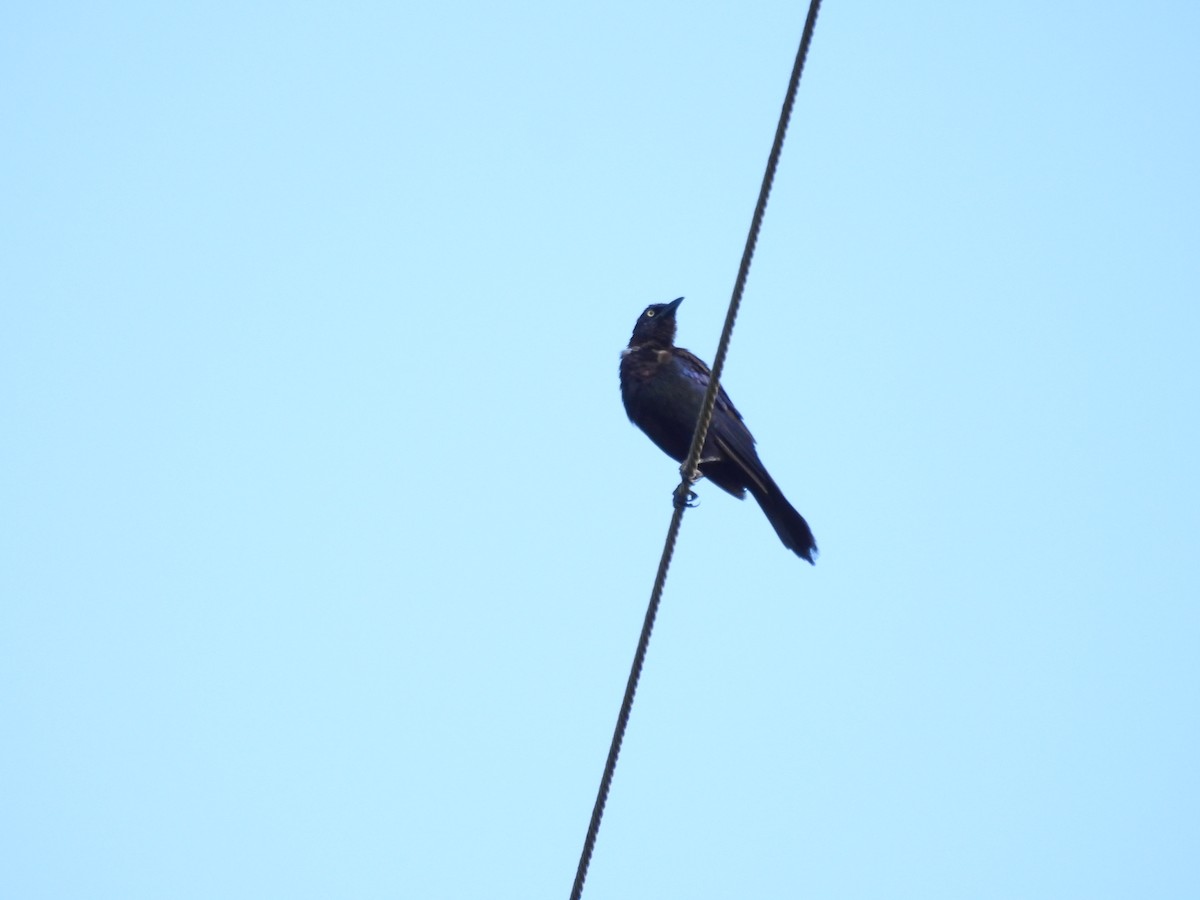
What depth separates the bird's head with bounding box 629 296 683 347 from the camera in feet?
27.0

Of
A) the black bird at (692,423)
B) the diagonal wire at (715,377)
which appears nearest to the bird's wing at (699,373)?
the black bird at (692,423)

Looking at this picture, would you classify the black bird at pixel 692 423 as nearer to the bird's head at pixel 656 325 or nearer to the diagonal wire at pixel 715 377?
the bird's head at pixel 656 325

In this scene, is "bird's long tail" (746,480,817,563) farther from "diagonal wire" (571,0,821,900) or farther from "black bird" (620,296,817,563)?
"diagonal wire" (571,0,821,900)

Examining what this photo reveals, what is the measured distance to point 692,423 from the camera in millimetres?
7438

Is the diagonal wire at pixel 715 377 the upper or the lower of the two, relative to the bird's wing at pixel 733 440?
lower

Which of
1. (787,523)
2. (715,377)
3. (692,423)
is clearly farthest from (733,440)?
(715,377)

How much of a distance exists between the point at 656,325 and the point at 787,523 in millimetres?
1719

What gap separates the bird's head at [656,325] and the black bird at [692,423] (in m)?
0.01

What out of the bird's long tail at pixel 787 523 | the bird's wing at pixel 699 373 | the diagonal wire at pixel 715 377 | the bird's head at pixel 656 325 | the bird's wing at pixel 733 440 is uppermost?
the bird's head at pixel 656 325

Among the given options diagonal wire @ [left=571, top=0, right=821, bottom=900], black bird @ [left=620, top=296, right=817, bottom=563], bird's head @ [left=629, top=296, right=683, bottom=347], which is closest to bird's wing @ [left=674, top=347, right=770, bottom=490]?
black bird @ [left=620, top=296, right=817, bottom=563]

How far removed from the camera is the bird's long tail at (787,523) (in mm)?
7031

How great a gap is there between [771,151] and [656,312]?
15.4 feet

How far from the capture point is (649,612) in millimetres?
3844

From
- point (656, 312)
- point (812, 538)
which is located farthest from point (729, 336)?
point (656, 312)
